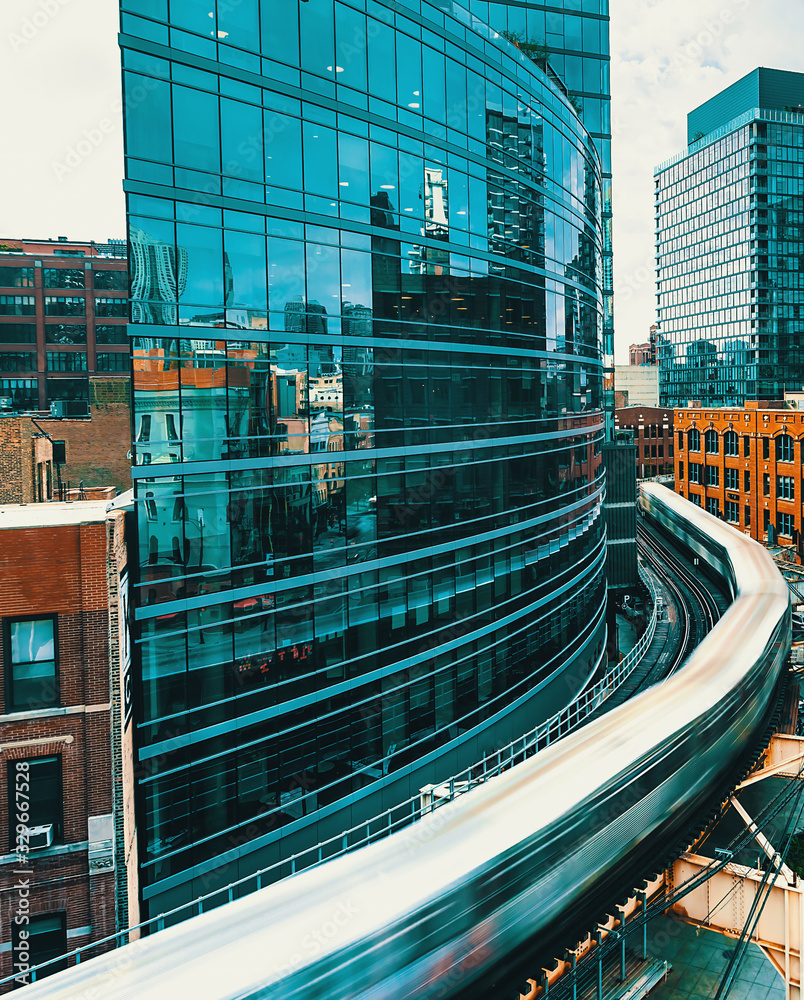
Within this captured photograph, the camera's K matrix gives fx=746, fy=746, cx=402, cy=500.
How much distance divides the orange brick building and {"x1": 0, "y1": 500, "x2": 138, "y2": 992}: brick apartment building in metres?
57.8

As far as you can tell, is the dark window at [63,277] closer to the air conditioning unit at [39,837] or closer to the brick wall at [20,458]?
the brick wall at [20,458]

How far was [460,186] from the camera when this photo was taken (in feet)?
79.4

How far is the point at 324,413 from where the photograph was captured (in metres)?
19.5

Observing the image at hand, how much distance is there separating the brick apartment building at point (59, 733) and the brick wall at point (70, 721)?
0.06ft

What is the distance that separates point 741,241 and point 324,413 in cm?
10967

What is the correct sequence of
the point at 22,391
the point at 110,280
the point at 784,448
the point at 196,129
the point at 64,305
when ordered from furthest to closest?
the point at 64,305, the point at 784,448, the point at 110,280, the point at 22,391, the point at 196,129

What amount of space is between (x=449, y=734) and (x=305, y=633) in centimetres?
704

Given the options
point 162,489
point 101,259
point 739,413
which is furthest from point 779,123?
point 162,489

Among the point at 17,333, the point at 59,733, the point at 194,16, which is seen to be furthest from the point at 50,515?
the point at 17,333

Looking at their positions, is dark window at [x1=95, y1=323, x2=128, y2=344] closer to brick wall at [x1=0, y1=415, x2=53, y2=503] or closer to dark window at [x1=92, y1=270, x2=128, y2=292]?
dark window at [x1=92, y1=270, x2=128, y2=292]

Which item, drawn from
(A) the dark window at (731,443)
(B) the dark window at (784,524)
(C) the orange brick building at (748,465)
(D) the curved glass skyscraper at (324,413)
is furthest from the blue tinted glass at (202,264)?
(A) the dark window at (731,443)

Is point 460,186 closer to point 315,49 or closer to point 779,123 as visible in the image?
point 315,49

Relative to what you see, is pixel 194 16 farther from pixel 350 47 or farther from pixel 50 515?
pixel 50 515

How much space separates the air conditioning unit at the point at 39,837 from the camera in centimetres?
1335
